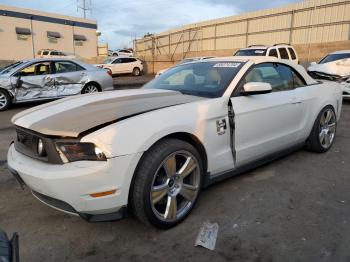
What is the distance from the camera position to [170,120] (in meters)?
2.93

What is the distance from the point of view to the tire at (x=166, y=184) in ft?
8.88

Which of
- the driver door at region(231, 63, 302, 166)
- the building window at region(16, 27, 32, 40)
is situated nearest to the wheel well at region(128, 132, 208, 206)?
the driver door at region(231, 63, 302, 166)

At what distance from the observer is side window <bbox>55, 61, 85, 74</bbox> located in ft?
32.5

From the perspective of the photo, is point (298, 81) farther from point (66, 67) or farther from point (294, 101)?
point (66, 67)

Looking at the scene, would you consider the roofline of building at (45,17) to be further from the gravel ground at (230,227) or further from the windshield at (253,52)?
the gravel ground at (230,227)

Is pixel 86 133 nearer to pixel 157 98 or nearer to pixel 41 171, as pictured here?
pixel 41 171

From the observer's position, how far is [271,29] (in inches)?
909

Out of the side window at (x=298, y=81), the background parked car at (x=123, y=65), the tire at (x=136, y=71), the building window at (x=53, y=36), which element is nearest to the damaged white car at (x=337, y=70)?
the side window at (x=298, y=81)

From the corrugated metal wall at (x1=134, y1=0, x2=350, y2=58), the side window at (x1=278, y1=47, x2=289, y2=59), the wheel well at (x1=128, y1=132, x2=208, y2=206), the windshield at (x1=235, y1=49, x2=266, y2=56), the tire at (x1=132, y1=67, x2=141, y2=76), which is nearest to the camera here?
the wheel well at (x1=128, y1=132, x2=208, y2=206)

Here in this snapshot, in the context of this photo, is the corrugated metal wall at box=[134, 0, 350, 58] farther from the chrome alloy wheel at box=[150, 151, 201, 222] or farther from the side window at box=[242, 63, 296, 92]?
the chrome alloy wheel at box=[150, 151, 201, 222]

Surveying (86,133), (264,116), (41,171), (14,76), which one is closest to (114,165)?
(86,133)

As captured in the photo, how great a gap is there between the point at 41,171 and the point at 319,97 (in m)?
3.84

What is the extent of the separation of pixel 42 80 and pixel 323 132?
762 centimetres

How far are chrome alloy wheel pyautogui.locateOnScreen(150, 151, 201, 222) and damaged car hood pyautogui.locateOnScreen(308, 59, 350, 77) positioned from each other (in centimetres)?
827
